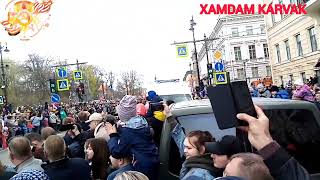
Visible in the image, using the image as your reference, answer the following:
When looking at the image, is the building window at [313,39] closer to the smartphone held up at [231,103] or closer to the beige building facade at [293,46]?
the beige building facade at [293,46]

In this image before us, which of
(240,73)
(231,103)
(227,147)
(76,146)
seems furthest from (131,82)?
(231,103)

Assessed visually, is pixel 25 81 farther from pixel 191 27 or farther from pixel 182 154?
pixel 182 154

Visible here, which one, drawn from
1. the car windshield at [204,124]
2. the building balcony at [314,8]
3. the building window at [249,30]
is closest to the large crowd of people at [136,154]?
the car windshield at [204,124]

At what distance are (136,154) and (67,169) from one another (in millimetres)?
769

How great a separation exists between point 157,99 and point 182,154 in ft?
8.13

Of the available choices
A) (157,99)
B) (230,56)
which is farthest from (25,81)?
Answer: (157,99)

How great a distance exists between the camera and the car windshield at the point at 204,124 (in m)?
4.38

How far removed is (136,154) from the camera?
483 centimetres

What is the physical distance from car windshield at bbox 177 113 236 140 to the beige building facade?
2448 cm

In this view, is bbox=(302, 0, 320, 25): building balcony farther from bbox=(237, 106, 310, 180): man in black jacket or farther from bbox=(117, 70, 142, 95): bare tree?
bbox=(117, 70, 142, 95): bare tree

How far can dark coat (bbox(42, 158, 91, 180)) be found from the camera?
4668 mm

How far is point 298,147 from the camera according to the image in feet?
13.9

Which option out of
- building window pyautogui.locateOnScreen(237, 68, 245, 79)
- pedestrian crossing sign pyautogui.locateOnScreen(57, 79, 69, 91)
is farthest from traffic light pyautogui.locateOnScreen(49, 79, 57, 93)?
building window pyautogui.locateOnScreen(237, 68, 245, 79)

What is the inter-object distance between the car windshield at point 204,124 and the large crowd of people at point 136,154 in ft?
0.47
